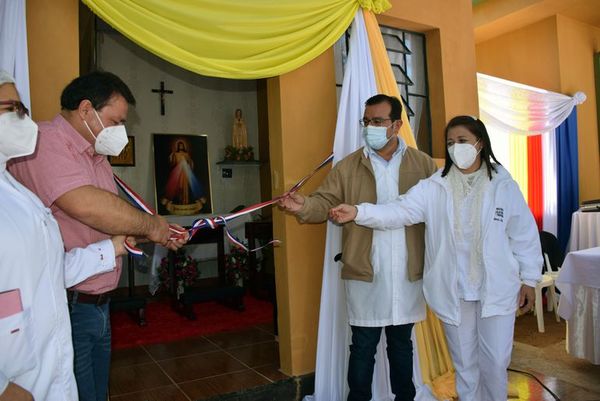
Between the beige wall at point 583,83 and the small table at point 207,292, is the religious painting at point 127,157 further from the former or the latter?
the beige wall at point 583,83

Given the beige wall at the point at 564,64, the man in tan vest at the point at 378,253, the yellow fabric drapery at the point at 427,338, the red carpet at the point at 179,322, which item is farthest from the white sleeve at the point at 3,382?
the beige wall at the point at 564,64

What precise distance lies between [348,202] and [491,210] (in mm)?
729

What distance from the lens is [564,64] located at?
726 centimetres

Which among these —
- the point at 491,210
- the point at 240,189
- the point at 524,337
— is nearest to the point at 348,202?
the point at 491,210

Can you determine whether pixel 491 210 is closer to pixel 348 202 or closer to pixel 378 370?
pixel 348 202

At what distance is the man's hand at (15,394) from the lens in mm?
1155

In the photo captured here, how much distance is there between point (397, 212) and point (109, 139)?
1.36 meters

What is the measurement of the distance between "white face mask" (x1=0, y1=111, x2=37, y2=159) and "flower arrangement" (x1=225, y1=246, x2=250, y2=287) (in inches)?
190

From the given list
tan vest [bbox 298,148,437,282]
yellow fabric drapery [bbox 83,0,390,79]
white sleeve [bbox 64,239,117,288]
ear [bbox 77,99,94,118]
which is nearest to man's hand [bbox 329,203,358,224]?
tan vest [bbox 298,148,437,282]

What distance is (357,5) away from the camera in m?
3.21

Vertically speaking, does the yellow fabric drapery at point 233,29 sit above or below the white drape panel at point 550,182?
above

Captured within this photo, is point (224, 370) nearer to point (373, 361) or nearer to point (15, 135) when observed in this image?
point (373, 361)


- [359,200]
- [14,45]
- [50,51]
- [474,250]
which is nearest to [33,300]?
[14,45]

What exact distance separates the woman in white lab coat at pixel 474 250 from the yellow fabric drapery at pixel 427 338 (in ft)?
2.38
